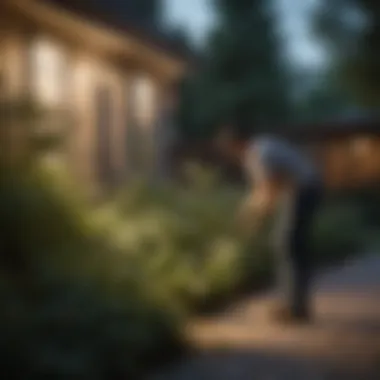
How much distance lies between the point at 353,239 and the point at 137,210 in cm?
534

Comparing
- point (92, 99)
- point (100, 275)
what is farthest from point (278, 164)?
point (92, 99)

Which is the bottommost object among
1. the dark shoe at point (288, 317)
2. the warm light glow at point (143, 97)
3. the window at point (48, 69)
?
the dark shoe at point (288, 317)

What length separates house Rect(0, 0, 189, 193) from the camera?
10305mm

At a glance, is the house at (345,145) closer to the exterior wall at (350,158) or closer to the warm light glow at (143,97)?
the exterior wall at (350,158)

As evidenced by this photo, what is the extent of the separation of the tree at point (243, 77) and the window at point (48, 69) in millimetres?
8699

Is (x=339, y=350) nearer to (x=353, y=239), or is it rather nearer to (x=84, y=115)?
(x=84, y=115)

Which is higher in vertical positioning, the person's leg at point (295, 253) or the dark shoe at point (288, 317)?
the person's leg at point (295, 253)

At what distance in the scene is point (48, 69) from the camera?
38.7ft

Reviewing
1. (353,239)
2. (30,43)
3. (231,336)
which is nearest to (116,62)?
(30,43)

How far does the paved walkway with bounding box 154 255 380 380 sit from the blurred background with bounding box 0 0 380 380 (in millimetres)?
269

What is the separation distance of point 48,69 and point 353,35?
210 inches

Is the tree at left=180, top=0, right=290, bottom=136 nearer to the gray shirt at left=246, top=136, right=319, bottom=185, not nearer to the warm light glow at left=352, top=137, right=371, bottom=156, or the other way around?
the warm light glow at left=352, top=137, right=371, bottom=156

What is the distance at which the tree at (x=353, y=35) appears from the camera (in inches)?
273

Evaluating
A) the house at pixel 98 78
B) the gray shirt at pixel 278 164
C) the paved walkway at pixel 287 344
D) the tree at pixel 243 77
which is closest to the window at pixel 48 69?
the house at pixel 98 78
